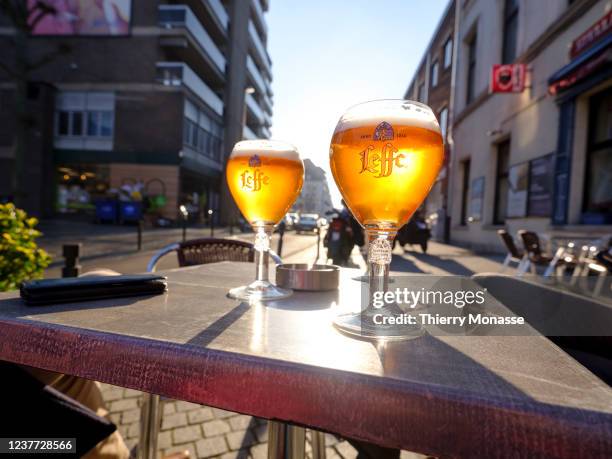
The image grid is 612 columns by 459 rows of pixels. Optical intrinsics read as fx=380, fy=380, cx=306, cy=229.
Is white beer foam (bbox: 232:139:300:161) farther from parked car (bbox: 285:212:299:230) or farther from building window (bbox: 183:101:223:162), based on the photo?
building window (bbox: 183:101:223:162)

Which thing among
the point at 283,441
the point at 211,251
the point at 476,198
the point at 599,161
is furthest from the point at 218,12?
the point at 283,441

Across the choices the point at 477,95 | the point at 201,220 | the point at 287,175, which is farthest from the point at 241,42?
the point at 287,175

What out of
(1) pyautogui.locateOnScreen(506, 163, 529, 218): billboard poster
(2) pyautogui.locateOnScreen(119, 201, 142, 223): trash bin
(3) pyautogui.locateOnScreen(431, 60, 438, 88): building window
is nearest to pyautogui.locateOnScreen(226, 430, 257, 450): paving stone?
(1) pyautogui.locateOnScreen(506, 163, 529, 218): billboard poster

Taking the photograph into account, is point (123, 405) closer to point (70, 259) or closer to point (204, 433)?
point (204, 433)

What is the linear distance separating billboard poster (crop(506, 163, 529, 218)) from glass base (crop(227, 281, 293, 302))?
29.3ft

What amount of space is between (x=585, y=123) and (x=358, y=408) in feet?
26.9

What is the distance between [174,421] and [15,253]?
137 centimetres

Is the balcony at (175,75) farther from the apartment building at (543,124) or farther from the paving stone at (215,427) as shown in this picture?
the paving stone at (215,427)

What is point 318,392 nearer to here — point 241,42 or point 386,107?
point 386,107

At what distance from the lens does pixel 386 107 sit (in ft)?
2.10

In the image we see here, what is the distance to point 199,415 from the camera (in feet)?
6.29

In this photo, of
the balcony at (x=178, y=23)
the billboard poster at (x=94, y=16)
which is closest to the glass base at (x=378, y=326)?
the balcony at (x=178, y=23)

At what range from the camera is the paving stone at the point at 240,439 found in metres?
1.67

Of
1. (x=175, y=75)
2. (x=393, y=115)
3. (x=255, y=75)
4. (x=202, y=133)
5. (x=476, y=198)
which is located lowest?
(x=393, y=115)
